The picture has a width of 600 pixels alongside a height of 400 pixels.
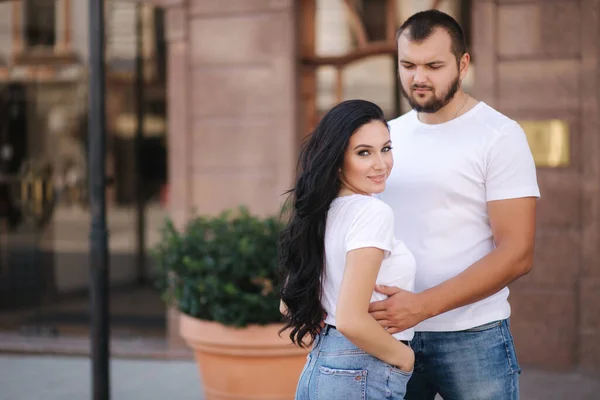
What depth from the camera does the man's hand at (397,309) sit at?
250 centimetres

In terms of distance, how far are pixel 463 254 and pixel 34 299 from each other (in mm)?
8093

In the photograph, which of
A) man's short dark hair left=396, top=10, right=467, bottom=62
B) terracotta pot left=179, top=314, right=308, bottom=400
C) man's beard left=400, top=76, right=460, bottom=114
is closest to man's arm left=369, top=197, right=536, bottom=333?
man's beard left=400, top=76, right=460, bottom=114

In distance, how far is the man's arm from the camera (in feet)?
8.29

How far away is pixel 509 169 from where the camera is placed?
105 inches

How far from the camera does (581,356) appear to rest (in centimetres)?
672

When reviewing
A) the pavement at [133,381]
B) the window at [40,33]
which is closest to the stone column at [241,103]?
the pavement at [133,381]

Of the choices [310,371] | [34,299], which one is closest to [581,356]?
[310,371]

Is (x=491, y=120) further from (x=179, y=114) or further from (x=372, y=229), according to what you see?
(x=179, y=114)

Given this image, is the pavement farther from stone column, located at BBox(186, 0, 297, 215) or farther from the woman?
the woman

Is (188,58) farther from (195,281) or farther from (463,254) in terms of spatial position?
(463,254)

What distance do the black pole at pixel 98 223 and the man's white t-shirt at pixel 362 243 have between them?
257cm

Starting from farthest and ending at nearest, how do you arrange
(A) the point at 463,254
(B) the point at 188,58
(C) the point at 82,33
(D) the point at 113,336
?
(C) the point at 82,33
(D) the point at 113,336
(B) the point at 188,58
(A) the point at 463,254

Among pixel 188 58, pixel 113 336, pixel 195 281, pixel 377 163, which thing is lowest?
pixel 113 336

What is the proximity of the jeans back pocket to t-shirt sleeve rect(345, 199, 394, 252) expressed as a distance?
0.36 metres
